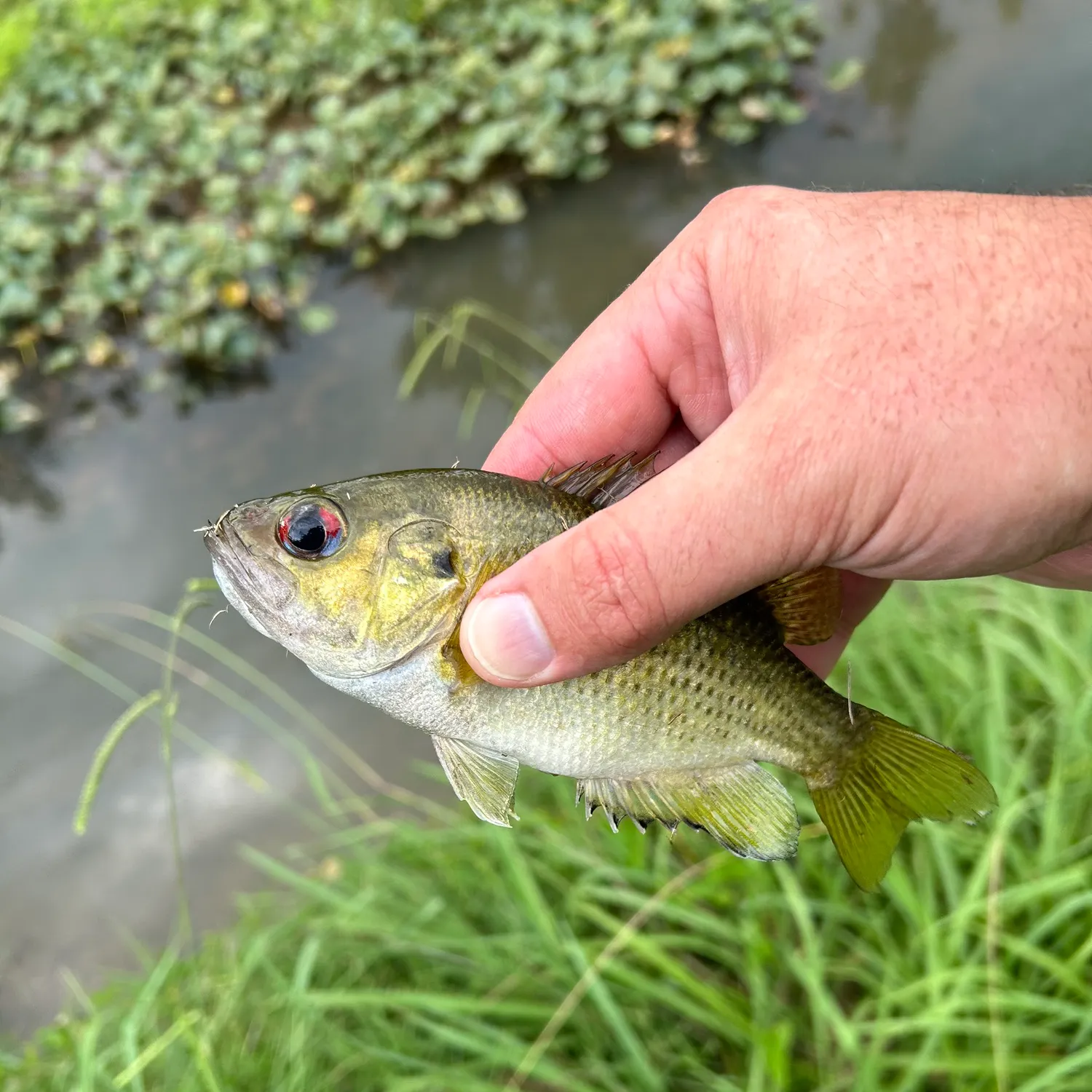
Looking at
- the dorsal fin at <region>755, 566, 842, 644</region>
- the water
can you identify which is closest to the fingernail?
the dorsal fin at <region>755, 566, 842, 644</region>

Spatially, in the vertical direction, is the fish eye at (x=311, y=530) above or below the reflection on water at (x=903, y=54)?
below

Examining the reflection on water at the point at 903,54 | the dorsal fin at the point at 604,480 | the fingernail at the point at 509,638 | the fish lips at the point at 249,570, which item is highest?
the reflection on water at the point at 903,54

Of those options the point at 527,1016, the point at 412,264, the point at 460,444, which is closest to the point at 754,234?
the point at 527,1016

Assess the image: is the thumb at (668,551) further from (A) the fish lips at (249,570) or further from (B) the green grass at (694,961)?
(B) the green grass at (694,961)

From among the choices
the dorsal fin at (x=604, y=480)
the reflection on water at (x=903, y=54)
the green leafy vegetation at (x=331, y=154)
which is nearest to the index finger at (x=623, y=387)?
the dorsal fin at (x=604, y=480)

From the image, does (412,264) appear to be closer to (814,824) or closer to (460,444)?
(460,444)
